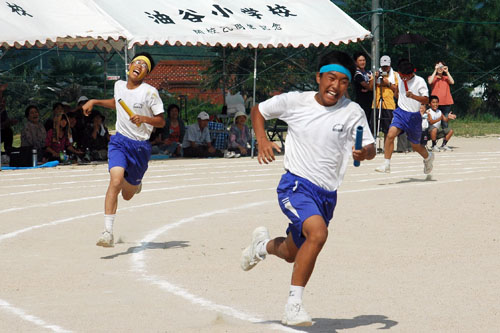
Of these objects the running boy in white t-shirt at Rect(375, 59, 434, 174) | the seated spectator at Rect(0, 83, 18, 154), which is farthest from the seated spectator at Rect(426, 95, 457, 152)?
the seated spectator at Rect(0, 83, 18, 154)

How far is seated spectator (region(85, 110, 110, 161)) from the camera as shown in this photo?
798 inches

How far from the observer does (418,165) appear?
1950 centimetres

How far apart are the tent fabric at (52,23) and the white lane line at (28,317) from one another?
38.9 feet

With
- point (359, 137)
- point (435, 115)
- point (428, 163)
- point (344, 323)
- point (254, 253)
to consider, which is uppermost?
point (435, 115)

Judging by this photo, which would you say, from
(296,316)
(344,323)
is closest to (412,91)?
(344,323)

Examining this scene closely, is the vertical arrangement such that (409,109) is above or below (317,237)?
→ above

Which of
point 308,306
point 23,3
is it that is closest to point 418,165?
point 23,3

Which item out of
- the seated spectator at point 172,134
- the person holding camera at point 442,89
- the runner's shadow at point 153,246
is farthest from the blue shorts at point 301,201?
the person holding camera at point 442,89

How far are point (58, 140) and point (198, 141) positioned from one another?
11.2ft

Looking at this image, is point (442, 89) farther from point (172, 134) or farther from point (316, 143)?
point (316, 143)

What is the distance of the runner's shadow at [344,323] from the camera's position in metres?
6.21

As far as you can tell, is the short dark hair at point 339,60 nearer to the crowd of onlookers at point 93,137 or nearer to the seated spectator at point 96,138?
the crowd of onlookers at point 93,137

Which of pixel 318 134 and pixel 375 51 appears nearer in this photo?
pixel 318 134

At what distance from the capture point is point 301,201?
6.42m
